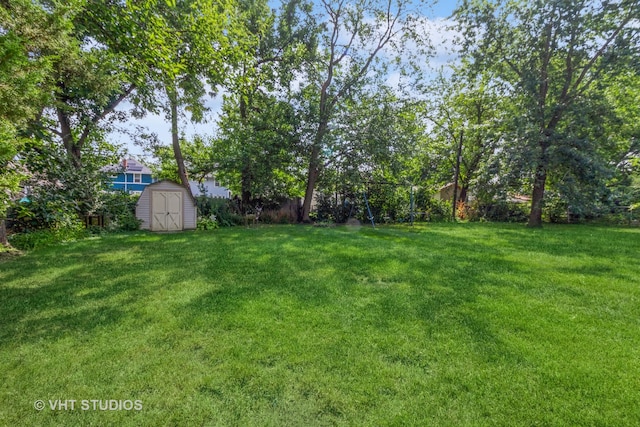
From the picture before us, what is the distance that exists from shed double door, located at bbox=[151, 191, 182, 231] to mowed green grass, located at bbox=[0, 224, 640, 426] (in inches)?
227

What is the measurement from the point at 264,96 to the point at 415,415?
1389 cm

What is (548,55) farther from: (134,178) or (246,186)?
(134,178)

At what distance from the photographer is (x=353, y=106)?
13.4 metres

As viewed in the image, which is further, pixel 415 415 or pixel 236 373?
pixel 236 373

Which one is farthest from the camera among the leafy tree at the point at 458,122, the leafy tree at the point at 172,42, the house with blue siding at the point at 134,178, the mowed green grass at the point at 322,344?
the house with blue siding at the point at 134,178

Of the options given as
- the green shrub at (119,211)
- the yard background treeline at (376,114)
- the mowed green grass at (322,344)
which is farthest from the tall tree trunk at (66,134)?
the mowed green grass at (322,344)

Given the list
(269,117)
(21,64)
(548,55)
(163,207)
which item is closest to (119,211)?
(163,207)

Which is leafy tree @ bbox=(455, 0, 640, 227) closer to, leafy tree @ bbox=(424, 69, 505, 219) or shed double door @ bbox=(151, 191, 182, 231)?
leafy tree @ bbox=(424, 69, 505, 219)

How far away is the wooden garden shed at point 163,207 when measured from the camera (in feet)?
34.6

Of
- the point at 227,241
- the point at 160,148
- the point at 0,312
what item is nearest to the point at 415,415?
the point at 0,312

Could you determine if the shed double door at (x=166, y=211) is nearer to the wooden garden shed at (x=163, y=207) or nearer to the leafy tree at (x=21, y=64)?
the wooden garden shed at (x=163, y=207)

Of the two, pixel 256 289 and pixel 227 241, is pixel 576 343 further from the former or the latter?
pixel 227 241

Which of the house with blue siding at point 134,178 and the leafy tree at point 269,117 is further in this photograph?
the house with blue siding at point 134,178

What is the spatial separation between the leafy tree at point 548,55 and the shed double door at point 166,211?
43.7 feet
